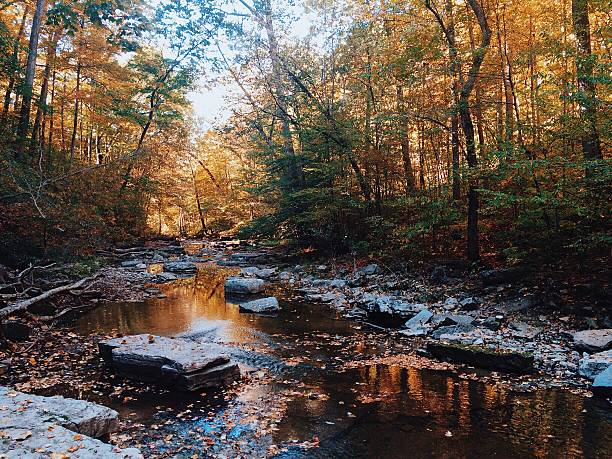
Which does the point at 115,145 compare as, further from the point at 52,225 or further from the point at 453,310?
the point at 453,310

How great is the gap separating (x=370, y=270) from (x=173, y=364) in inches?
334

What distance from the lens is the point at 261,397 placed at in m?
5.41

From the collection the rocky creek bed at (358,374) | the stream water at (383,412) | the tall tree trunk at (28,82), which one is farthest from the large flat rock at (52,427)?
the tall tree trunk at (28,82)

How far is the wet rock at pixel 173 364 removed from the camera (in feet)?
18.5

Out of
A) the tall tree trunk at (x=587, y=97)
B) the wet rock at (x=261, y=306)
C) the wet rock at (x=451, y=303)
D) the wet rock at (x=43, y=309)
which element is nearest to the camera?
the tall tree trunk at (x=587, y=97)

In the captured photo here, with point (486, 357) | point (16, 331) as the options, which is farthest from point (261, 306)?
point (486, 357)

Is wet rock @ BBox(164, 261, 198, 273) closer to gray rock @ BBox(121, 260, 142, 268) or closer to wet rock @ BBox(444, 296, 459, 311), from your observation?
gray rock @ BBox(121, 260, 142, 268)

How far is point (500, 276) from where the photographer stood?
962cm

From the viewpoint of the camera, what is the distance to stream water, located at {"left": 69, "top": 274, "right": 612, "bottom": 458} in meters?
4.14

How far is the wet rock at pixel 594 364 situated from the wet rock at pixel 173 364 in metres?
4.74

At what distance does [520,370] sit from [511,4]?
965 centimetres

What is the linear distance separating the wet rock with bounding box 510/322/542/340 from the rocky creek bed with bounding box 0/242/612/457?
0.15 feet

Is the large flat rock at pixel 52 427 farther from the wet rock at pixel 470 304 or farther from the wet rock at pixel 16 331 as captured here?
the wet rock at pixel 470 304

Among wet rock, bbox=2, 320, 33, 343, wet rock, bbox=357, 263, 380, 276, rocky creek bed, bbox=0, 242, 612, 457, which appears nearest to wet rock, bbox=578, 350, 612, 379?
rocky creek bed, bbox=0, 242, 612, 457
